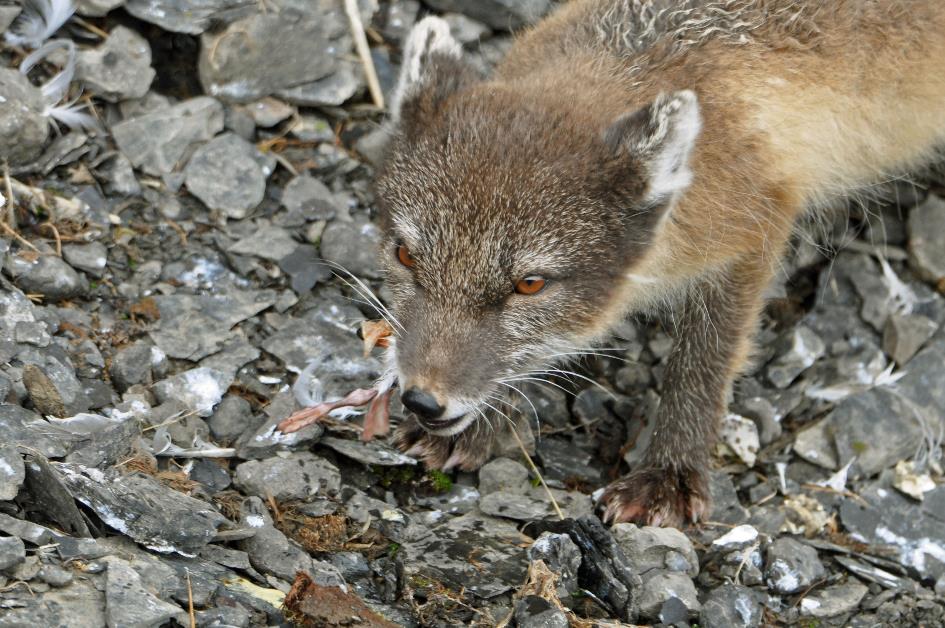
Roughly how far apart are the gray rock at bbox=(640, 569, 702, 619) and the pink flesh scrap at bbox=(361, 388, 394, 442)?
63.3 inches

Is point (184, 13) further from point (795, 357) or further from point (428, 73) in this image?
point (795, 357)

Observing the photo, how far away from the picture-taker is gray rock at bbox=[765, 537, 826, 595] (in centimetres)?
557

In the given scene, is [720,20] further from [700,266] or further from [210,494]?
[210,494]

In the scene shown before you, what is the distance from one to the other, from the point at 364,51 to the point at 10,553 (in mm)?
4931

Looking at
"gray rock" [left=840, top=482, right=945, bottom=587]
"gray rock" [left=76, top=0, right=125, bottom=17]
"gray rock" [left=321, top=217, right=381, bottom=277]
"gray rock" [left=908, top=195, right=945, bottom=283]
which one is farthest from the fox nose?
→ "gray rock" [left=908, top=195, right=945, bottom=283]

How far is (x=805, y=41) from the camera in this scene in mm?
5941

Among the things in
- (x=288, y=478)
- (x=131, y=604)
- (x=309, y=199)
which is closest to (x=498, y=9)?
(x=309, y=199)

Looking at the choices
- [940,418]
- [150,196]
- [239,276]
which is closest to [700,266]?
[940,418]

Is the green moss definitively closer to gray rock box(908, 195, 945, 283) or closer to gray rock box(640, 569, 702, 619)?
gray rock box(640, 569, 702, 619)

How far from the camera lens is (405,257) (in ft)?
17.4

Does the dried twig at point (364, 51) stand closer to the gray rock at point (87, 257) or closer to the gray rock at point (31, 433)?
the gray rock at point (87, 257)

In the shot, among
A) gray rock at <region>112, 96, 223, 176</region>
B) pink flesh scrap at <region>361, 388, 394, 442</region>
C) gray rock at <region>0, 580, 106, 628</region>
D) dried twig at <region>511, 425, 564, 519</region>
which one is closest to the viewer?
gray rock at <region>0, 580, 106, 628</region>

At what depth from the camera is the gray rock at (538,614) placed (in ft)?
14.9

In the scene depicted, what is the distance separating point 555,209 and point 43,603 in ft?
8.86
